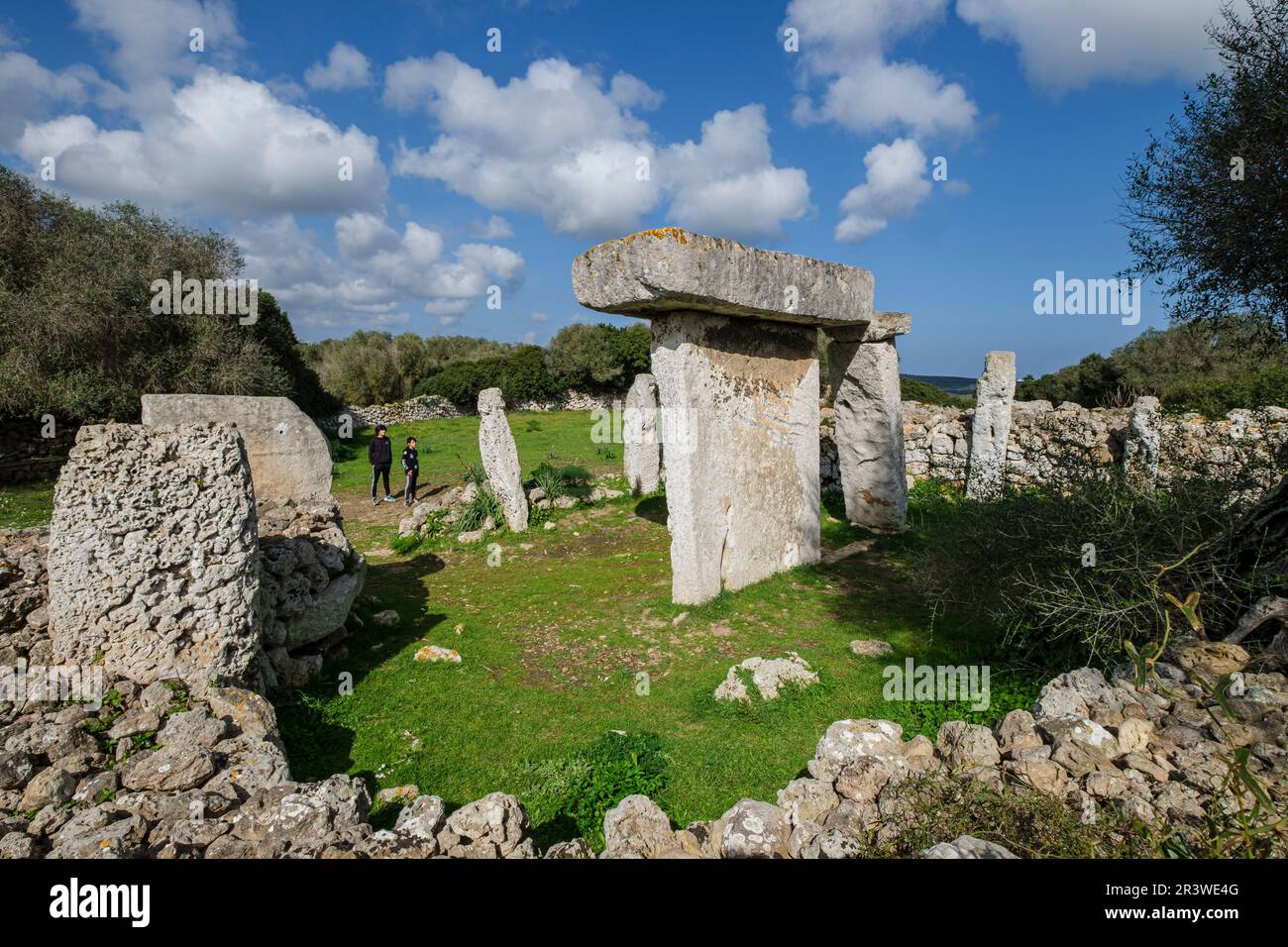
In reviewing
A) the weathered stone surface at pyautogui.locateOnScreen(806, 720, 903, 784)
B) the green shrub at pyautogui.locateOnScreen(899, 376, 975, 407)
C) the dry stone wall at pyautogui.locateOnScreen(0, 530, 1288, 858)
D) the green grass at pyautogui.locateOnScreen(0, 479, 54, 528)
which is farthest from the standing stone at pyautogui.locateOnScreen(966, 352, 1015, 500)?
the green grass at pyautogui.locateOnScreen(0, 479, 54, 528)

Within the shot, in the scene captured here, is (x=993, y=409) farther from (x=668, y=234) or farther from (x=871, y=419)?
(x=668, y=234)

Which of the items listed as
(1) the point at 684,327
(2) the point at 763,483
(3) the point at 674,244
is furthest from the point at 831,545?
(3) the point at 674,244

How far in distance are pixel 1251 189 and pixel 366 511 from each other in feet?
41.9

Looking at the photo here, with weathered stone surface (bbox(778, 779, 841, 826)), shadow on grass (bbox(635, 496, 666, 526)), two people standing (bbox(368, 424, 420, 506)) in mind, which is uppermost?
two people standing (bbox(368, 424, 420, 506))

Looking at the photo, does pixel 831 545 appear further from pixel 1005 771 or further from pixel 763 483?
pixel 1005 771

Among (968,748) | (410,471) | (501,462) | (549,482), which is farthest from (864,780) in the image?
(410,471)

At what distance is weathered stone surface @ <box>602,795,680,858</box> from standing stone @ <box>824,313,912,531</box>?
24.1ft

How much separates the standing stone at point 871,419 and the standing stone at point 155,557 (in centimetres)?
746

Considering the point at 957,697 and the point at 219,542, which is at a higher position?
the point at 219,542

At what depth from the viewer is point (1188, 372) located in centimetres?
2034

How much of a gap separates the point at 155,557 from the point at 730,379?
501 centimetres

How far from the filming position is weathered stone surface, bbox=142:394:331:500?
9281 mm

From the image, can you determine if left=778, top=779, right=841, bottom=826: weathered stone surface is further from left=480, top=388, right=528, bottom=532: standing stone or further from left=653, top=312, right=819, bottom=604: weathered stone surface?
left=480, top=388, right=528, bottom=532: standing stone
